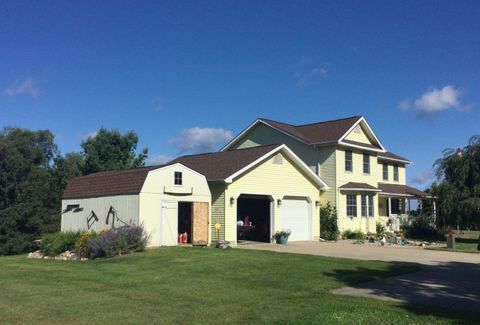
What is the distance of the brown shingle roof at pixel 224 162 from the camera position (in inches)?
947

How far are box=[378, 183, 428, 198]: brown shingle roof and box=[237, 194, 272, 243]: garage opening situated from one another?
12.3m

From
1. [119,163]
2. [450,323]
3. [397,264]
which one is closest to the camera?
[450,323]

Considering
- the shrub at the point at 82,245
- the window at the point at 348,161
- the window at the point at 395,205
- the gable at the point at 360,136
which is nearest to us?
the shrub at the point at 82,245

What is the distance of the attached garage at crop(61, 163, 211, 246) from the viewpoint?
20688mm

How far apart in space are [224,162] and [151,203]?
642 cm

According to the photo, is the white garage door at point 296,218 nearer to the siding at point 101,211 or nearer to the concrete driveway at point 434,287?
the siding at point 101,211

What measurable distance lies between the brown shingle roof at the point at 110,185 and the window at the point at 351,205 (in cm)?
1509

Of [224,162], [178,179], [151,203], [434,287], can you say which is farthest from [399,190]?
[434,287]

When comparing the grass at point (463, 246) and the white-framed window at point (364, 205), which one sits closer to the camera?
the grass at point (463, 246)

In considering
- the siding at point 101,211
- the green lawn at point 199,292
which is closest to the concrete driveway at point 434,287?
the green lawn at point 199,292

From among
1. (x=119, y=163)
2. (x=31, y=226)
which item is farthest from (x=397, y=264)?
(x=119, y=163)

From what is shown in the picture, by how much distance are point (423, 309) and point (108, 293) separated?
22.3 ft

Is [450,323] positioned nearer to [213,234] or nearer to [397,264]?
[397,264]

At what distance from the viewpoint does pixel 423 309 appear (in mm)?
9031
